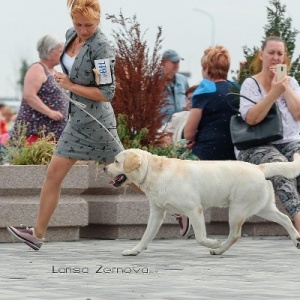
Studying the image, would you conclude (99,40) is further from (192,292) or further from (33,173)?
(192,292)

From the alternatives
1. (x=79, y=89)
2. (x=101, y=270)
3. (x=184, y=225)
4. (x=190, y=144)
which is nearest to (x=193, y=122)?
(x=190, y=144)

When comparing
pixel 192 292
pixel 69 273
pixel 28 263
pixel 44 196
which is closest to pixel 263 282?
pixel 192 292

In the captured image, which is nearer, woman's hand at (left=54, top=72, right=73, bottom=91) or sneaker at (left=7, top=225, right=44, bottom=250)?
woman's hand at (left=54, top=72, right=73, bottom=91)

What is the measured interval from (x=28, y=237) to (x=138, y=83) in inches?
118

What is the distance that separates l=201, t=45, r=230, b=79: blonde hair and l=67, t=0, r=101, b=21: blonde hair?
286cm

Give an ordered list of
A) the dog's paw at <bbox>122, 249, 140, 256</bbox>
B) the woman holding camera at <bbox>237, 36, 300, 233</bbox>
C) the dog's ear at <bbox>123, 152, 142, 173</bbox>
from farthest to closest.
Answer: the woman holding camera at <bbox>237, 36, 300, 233</bbox> → the dog's paw at <bbox>122, 249, 140, 256</bbox> → the dog's ear at <bbox>123, 152, 142, 173</bbox>

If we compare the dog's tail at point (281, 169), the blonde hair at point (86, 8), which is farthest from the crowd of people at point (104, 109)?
the dog's tail at point (281, 169)

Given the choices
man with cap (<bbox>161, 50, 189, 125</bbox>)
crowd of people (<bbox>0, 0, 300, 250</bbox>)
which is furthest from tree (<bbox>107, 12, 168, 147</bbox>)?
man with cap (<bbox>161, 50, 189, 125</bbox>)

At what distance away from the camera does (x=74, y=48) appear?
10609mm

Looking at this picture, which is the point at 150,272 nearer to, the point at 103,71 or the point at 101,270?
the point at 101,270

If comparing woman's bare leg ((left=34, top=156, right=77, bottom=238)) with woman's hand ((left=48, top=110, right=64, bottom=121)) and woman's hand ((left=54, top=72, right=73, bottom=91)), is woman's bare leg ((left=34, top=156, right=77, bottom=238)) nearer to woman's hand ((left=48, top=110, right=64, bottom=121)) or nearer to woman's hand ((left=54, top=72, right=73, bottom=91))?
woman's hand ((left=54, top=72, right=73, bottom=91))

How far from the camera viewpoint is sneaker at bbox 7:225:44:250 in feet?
35.2

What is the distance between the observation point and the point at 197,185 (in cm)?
1031

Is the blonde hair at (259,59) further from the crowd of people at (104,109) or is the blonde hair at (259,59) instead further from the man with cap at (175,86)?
the man with cap at (175,86)
